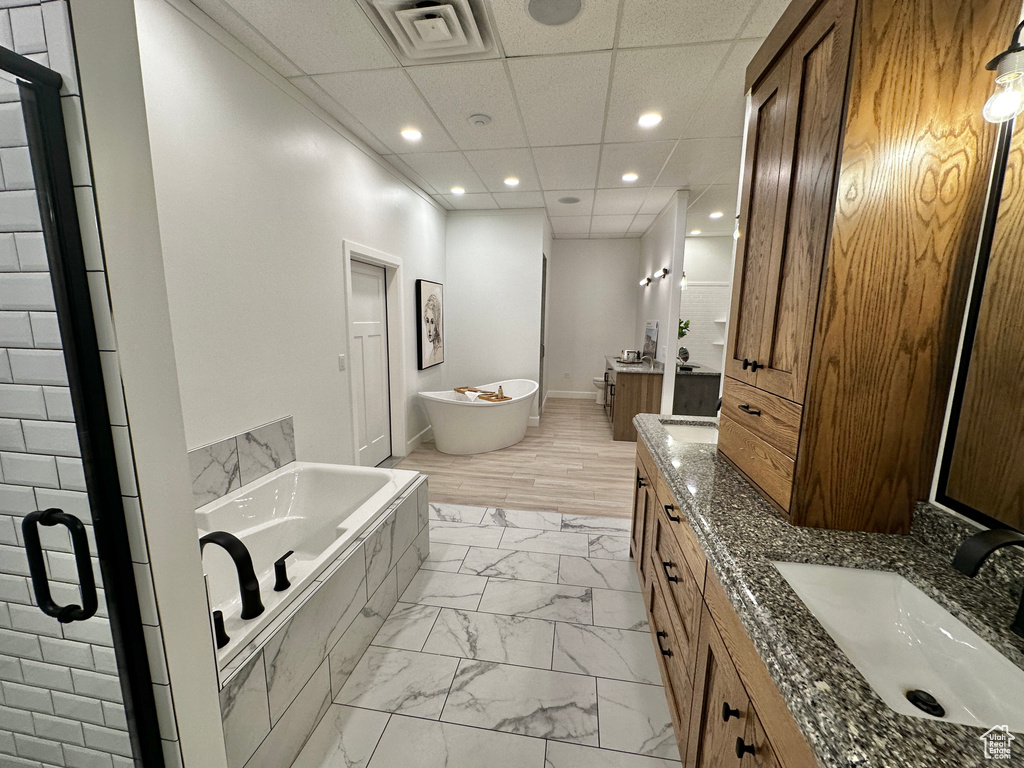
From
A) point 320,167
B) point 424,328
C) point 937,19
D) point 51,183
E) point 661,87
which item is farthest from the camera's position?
point 424,328

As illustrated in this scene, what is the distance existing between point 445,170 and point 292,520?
319cm

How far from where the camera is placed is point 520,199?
470cm

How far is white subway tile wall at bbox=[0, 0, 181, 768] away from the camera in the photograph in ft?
2.15

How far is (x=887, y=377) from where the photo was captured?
3.29 ft

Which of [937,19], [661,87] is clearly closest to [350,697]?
[937,19]

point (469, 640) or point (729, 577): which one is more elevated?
point (729, 577)

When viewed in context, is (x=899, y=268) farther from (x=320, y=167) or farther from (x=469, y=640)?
(x=320, y=167)

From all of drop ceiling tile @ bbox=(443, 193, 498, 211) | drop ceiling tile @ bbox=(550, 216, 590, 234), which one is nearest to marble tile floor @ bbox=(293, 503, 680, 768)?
drop ceiling tile @ bbox=(443, 193, 498, 211)

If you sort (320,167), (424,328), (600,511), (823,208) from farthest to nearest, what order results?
(424,328), (600,511), (320,167), (823,208)

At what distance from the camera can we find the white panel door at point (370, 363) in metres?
3.37

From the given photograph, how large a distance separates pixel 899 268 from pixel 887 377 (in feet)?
0.85

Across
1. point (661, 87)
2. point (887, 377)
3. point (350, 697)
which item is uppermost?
point (661, 87)

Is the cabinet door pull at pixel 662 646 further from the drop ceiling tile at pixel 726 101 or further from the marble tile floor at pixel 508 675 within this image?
the drop ceiling tile at pixel 726 101

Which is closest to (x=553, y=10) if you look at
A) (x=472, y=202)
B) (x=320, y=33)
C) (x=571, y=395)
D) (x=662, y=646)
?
(x=320, y=33)
